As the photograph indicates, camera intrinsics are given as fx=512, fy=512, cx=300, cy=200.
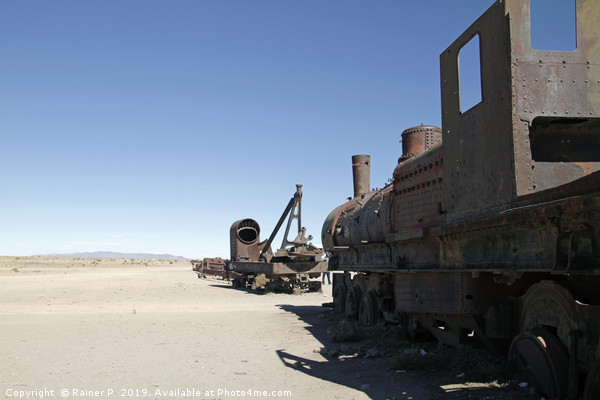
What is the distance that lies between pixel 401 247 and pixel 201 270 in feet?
96.6

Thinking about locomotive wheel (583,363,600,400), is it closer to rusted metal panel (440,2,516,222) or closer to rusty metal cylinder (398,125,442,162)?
rusted metal panel (440,2,516,222)

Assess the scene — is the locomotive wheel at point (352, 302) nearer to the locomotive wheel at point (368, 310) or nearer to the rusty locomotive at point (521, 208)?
the locomotive wheel at point (368, 310)

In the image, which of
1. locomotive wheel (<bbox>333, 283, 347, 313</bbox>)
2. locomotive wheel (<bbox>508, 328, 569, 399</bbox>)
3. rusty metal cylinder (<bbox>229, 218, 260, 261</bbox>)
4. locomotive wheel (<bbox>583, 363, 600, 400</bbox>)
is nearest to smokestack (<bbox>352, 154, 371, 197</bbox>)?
locomotive wheel (<bbox>333, 283, 347, 313</bbox>)

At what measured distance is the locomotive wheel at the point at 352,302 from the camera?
12.1 metres

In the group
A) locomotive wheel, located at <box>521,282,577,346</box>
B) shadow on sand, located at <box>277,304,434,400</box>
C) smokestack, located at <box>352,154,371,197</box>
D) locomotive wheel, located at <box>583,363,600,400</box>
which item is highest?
smokestack, located at <box>352,154,371,197</box>

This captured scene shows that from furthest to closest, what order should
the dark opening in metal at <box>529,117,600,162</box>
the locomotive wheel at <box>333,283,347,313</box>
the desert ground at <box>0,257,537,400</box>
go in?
the locomotive wheel at <box>333,283,347,313</box> < the desert ground at <box>0,257,537,400</box> < the dark opening in metal at <box>529,117,600,162</box>

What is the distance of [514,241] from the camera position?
494cm

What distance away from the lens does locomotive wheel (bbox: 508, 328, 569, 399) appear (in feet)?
14.9

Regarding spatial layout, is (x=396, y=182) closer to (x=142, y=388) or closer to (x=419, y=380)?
(x=419, y=380)

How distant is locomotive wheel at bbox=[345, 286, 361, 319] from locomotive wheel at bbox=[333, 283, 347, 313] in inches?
25.9

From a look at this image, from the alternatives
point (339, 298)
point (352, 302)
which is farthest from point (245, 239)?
point (352, 302)

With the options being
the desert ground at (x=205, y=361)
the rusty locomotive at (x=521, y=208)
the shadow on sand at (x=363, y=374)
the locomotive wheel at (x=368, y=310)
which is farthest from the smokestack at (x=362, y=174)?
the rusty locomotive at (x=521, y=208)

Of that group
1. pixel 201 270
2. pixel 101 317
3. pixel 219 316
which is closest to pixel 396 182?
pixel 219 316

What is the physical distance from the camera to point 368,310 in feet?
36.3
